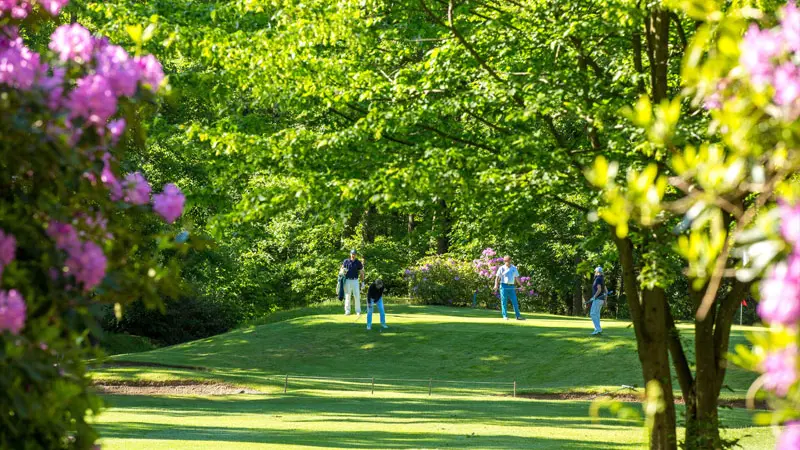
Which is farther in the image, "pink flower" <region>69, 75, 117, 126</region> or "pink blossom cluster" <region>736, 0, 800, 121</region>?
"pink flower" <region>69, 75, 117, 126</region>

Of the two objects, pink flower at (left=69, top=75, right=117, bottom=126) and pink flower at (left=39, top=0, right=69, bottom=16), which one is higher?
pink flower at (left=39, top=0, right=69, bottom=16)

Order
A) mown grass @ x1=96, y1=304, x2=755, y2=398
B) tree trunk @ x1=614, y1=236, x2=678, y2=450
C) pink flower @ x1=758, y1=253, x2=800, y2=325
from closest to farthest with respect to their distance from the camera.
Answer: pink flower @ x1=758, y1=253, x2=800, y2=325 < tree trunk @ x1=614, y1=236, x2=678, y2=450 < mown grass @ x1=96, y1=304, x2=755, y2=398

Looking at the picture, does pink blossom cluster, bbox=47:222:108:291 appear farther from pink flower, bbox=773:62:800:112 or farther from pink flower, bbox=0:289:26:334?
pink flower, bbox=773:62:800:112

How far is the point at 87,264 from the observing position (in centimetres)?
411

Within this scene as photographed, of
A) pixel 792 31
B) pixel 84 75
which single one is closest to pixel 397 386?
pixel 84 75

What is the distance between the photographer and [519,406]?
63.1 feet

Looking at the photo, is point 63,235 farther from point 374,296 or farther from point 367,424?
point 374,296

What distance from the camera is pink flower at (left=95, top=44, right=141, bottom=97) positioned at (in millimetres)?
4145

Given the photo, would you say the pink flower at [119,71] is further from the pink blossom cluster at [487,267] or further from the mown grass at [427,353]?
the pink blossom cluster at [487,267]

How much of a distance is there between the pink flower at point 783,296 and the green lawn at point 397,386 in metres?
10.7

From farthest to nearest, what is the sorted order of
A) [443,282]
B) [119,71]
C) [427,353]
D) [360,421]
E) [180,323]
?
1. [443,282]
2. [180,323]
3. [427,353]
4. [360,421]
5. [119,71]

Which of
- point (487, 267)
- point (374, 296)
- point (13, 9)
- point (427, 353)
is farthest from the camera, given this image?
point (487, 267)

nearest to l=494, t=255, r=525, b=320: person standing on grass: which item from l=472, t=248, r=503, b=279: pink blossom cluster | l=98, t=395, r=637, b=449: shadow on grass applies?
l=472, t=248, r=503, b=279: pink blossom cluster

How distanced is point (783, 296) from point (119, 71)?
267 cm
